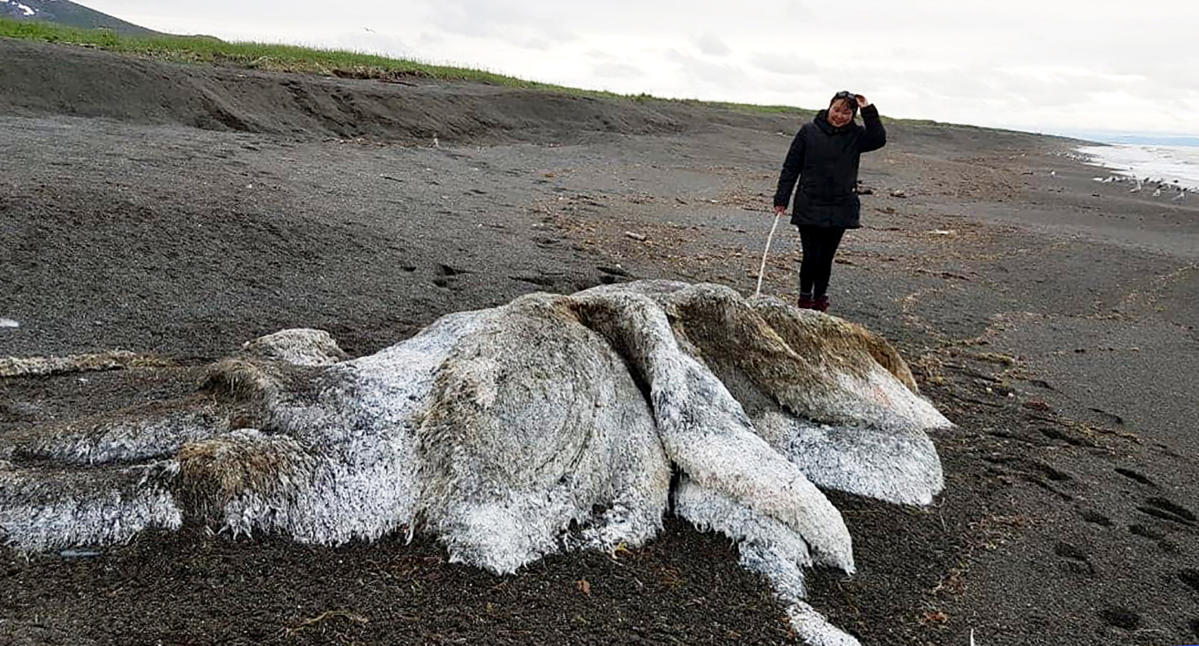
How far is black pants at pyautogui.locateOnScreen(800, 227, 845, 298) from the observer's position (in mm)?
7910

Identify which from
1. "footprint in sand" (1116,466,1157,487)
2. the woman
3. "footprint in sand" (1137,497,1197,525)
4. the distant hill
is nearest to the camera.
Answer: "footprint in sand" (1137,497,1197,525)

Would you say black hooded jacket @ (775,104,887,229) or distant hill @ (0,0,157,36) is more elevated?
distant hill @ (0,0,157,36)

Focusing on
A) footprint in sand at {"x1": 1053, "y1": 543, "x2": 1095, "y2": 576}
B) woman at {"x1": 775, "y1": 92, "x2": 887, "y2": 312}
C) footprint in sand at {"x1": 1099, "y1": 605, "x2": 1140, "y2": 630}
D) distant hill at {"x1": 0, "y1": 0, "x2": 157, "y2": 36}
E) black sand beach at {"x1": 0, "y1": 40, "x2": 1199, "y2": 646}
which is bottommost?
→ footprint in sand at {"x1": 1099, "y1": 605, "x2": 1140, "y2": 630}

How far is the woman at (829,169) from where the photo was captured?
7.60 meters

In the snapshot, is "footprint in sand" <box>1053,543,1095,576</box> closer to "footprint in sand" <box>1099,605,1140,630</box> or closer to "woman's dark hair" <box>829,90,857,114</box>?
"footprint in sand" <box>1099,605,1140,630</box>

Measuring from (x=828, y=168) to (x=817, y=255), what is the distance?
80 centimetres

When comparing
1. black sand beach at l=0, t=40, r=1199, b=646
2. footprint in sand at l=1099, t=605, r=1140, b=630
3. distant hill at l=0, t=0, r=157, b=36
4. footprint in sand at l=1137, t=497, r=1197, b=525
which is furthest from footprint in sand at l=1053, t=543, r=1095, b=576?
distant hill at l=0, t=0, r=157, b=36

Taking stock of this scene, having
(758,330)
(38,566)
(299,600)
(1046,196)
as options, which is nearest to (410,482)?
(299,600)

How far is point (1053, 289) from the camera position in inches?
461

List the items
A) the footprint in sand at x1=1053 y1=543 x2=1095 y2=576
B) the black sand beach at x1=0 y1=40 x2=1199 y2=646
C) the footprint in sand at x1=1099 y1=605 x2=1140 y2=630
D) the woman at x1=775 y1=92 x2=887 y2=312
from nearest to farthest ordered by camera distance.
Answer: the black sand beach at x1=0 y1=40 x2=1199 y2=646
the footprint in sand at x1=1099 y1=605 x2=1140 y2=630
the footprint in sand at x1=1053 y1=543 x2=1095 y2=576
the woman at x1=775 y1=92 x2=887 y2=312

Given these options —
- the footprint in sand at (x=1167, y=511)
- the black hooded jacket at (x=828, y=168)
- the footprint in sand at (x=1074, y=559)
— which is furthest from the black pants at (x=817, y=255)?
the footprint in sand at (x=1074, y=559)

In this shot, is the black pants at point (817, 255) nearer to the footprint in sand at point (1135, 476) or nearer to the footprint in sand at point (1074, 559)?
the footprint in sand at point (1135, 476)

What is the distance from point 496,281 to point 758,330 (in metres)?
4.13

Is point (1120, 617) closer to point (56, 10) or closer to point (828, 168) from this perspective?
point (828, 168)
